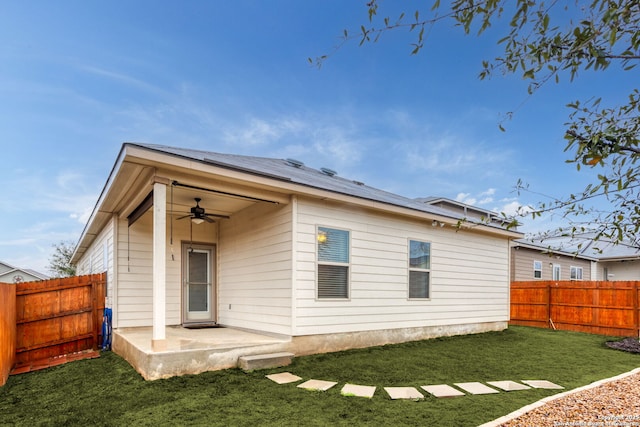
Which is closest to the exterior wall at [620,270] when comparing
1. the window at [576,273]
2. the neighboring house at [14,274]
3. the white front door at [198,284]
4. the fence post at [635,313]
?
the window at [576,273]

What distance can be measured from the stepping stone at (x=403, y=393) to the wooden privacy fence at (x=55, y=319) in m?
5.71

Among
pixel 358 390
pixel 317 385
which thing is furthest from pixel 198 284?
pixel 358 390

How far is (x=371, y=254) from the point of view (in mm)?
7383

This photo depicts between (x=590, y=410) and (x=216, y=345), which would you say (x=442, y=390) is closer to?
(x=590, y=410)

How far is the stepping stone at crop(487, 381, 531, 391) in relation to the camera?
4.64 metres

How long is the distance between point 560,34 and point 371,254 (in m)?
5.66

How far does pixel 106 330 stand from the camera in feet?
24.8

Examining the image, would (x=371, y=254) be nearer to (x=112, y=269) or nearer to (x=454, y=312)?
(x=454, y=312)

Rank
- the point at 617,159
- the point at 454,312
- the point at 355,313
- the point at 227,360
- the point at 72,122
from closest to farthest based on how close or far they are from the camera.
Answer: the point at 617,159 → the point at 227,360 → the point at 355,313 → the point at 454,312 → the point at 72,122

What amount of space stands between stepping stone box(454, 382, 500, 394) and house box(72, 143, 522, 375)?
218 cm

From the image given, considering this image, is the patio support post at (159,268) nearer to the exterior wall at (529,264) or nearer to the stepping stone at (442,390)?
the stepping stone at (442,390)

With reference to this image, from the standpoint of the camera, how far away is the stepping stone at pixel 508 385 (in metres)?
4.64

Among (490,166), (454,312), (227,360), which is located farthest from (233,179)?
(490,166)

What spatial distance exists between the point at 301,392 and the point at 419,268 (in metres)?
4.64
